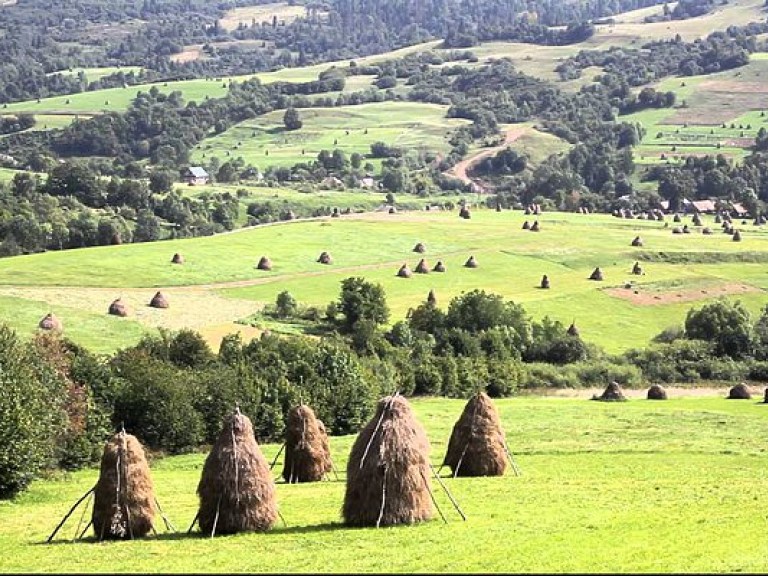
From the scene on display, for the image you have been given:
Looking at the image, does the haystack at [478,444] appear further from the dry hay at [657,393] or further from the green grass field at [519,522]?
the dry hay at [657,393]

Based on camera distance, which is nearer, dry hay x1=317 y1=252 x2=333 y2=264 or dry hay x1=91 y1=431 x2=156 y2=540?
dry hay x1=91 y1=431 x2=156 y2=540

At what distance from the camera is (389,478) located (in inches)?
1246

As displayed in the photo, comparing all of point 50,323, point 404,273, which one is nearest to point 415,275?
point 404,273

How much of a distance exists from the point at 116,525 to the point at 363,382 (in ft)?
109

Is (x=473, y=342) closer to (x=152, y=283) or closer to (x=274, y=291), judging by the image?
(x=274, y=291)

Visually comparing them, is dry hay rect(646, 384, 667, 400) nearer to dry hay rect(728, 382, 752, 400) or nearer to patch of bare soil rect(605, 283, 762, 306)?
dry hay rect(728, 382, 752, 400)

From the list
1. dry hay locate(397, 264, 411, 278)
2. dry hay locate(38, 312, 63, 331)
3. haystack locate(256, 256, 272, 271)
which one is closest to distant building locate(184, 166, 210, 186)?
haystack locate(256, 256, 272, 271)

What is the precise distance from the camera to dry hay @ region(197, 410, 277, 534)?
31688mm

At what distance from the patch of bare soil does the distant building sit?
96.3 meters

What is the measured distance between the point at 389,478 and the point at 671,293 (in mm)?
83364

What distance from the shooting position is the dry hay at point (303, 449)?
43.4 meters

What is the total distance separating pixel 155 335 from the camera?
7931cm

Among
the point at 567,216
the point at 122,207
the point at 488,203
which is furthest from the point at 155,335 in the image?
the point at 488,203

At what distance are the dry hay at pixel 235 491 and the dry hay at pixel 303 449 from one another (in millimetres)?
10876
